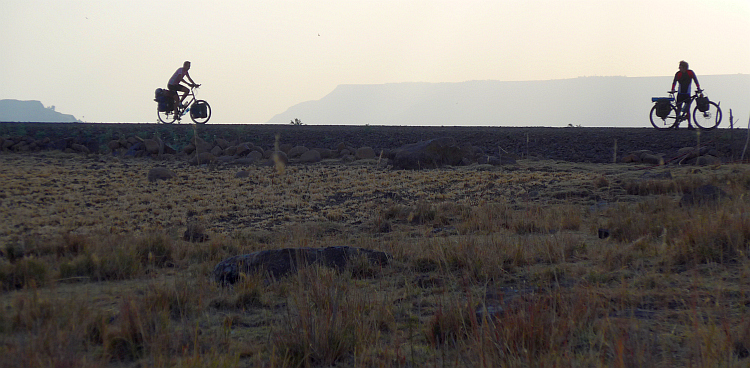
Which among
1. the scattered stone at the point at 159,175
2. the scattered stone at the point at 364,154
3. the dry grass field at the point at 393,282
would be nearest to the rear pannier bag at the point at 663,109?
the dry grass field at the point at 393,282

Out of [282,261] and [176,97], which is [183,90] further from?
[282,261]

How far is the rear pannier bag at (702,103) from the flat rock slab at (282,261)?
47.4ft

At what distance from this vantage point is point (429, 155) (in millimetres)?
13117

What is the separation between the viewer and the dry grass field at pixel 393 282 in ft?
8.27

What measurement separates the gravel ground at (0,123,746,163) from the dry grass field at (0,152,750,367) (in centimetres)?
598

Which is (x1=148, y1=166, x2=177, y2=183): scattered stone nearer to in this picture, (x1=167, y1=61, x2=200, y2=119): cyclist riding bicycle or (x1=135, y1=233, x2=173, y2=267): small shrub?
(x1=135, y1=233, x2=173, y2=267): small shrub

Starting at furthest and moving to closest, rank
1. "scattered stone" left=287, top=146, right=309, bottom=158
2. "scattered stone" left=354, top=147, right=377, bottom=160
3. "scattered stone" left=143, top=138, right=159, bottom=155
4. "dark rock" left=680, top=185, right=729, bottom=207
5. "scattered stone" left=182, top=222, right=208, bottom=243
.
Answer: "scattered stone" left=143, top=138, right=159, bottom=155 < "scattered stone" left=287, top=146, right=309, bottom=158 < "scattered stone" left=354, top=147, right=377, bottom=160 < "dark rock" left=680, top=185, right=729, bottom=207 < "scattered stone" left=182, top=222, right=208, bottom=243

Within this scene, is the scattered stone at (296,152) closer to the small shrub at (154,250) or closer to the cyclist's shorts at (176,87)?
the cyclist's shorts at (176,87)

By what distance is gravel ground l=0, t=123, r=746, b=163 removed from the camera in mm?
14938

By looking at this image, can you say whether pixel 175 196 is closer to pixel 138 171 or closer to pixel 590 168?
pixel 138 171

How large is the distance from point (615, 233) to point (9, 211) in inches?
310

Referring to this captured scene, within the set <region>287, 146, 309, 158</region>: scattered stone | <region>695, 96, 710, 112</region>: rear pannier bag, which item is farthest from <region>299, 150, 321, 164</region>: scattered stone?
<region>695, 96, 710, 112</region>: rear pannier bag

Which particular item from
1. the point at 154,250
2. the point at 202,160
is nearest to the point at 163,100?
the point at 202,160

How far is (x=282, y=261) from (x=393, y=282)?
93 cm
